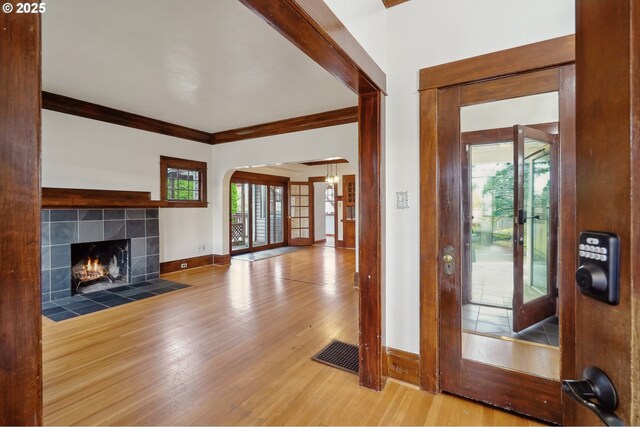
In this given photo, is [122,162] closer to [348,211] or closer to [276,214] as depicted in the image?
[276,214]

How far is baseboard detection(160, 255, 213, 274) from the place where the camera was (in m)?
5.43

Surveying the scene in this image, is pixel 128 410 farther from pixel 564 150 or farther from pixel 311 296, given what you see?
pixel 564 150

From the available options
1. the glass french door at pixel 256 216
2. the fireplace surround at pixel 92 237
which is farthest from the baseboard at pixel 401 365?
the glass french door at pixel 256 216

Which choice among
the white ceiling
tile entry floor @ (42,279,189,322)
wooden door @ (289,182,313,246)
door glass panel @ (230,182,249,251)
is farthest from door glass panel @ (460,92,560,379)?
wooden door @ (289,182,313,246)

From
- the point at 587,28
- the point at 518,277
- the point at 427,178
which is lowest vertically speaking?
the point at 518,277

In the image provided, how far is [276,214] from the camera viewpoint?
358 inches

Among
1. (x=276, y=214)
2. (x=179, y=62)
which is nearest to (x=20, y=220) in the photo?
(x=179, y=62)

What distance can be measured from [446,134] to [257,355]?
2303 millimetres

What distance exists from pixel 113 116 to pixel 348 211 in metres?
5.98

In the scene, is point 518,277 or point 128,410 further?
point 518,277

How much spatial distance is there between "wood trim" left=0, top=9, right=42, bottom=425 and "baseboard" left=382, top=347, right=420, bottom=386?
200cm

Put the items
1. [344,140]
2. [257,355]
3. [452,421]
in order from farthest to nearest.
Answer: [344,140] < [257,355] < [452,421]

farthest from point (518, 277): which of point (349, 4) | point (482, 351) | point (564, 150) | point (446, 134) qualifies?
point (349, 4)

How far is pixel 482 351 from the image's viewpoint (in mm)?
1905
